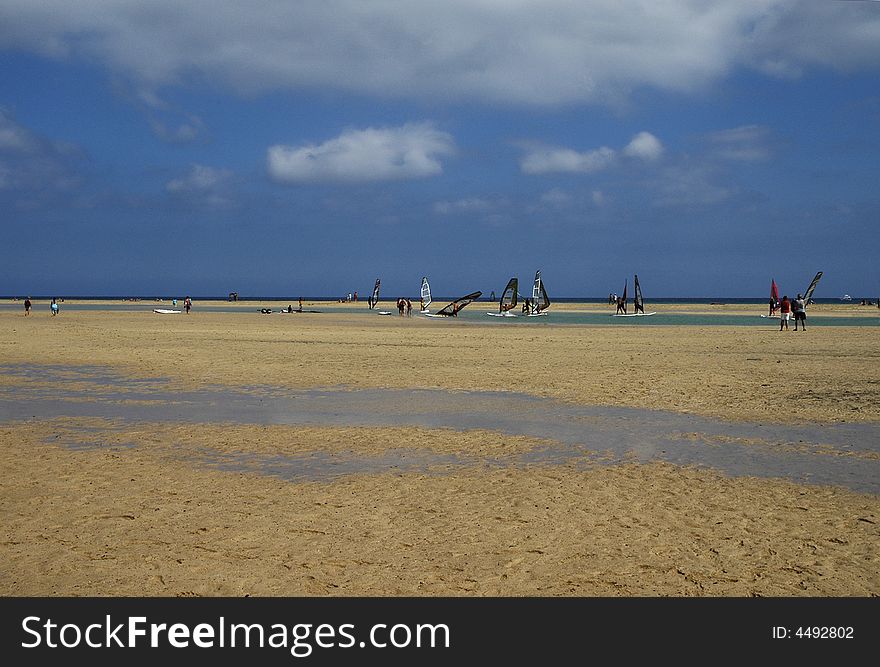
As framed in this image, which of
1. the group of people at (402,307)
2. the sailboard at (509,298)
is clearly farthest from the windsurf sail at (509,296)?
the group of people at (402,307)

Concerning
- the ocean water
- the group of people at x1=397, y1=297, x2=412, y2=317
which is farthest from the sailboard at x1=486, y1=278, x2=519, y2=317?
the ocean water

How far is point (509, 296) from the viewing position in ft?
217

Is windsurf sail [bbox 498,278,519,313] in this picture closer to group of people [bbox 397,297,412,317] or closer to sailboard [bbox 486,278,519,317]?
sailboard [bbox 486,278,519,317]

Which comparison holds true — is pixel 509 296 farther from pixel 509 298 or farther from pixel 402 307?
pixel 402 307

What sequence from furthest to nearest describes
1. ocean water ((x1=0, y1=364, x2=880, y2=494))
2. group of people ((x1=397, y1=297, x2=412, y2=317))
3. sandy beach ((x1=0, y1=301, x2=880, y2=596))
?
1. group of people ((x1=397, y1=297, x2=412, y2=317))
2. ocean water ((x1=0, y1=364, x2=880, y2=494))
3. sandy beach ((x1=0, y1=301, x2=880, y2=596))

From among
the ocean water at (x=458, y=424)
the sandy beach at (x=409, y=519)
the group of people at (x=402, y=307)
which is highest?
the group of people at (x=402, y=307)

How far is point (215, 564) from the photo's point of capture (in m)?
5.17

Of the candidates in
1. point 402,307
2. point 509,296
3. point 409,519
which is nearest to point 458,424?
point 409,519

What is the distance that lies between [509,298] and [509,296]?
587mm

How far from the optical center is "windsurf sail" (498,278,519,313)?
208 ft

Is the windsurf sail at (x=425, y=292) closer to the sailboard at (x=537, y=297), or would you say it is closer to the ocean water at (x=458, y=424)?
the sailboard at (x=537, y=297)

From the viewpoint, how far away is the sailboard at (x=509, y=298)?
63.1 metres

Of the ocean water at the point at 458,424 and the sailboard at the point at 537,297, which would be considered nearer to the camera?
the ocean water at the point at 458,424
